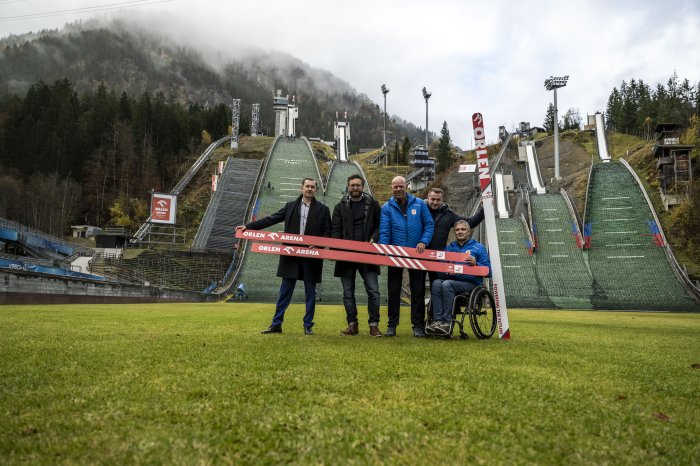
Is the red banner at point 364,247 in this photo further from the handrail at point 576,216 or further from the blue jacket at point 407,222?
the handrail at point 576,216

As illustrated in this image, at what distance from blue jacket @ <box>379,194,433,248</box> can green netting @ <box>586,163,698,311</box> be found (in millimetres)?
21783

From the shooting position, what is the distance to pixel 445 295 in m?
7.18

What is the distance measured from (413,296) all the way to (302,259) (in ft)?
6.22

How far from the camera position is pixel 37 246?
38094 mm

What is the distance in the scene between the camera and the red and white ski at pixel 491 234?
7215 millimetres

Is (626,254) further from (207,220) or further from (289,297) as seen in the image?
(207,220)

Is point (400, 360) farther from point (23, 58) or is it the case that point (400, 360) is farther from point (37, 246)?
point (23, 58)

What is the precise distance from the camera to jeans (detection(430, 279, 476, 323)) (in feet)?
23.4

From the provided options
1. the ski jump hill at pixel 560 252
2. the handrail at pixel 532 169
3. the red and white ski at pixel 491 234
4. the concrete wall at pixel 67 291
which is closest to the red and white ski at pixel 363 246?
the red and white ski at pixel 491 234

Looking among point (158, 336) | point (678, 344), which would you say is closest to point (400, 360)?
point (158, 336)

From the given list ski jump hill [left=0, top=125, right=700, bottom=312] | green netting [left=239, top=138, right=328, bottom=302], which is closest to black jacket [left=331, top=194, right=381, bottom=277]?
ski jump hill [left=0, top=125, right=700, bottom=312]

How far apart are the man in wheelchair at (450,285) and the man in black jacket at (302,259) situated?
6.11 ft

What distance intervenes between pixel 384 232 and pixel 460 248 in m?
1.38

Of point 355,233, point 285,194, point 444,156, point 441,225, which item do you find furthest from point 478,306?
point 444,156
